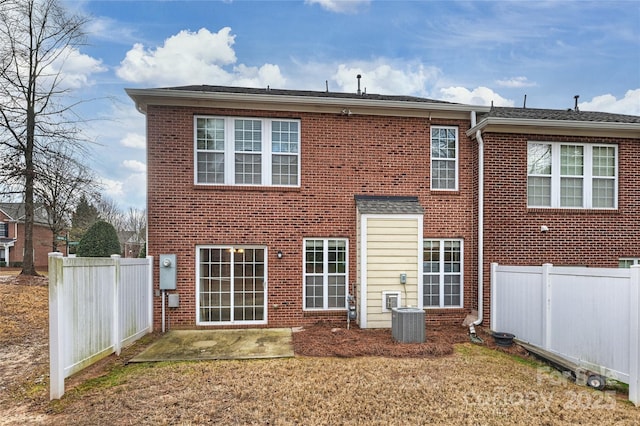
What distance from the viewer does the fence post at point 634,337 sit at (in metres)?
4.94

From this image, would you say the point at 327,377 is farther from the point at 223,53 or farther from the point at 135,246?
the point at 135,246

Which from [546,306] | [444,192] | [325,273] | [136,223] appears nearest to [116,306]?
[325,273]

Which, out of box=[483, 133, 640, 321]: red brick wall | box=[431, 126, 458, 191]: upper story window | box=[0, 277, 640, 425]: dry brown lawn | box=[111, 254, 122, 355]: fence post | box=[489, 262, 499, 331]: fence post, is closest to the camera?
box=[0, 277, 640, 425]: dry brown lawn

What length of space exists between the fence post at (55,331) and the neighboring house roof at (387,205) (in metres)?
6.13

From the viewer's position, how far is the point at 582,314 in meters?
5.99

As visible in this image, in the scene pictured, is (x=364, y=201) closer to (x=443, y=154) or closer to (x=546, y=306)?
(x=443, y=154)

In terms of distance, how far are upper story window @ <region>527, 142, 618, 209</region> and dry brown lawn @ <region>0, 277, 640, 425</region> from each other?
4.53 m

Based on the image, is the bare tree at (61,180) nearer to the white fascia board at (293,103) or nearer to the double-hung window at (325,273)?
the white fascia board at (293,103)

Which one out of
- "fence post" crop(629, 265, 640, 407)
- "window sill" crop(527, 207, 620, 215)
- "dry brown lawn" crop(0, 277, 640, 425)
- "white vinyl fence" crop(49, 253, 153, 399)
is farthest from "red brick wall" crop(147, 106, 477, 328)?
"fence post" crop(629, 265, 640, 407)

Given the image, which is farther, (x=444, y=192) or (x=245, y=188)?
(x=444, y=192)

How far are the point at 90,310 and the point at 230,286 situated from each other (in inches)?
134

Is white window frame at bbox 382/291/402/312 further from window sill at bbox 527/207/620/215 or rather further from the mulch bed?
window sill at bbox 527/207/620/215

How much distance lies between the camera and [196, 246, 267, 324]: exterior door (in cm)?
869

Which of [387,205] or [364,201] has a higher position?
[364,201]
